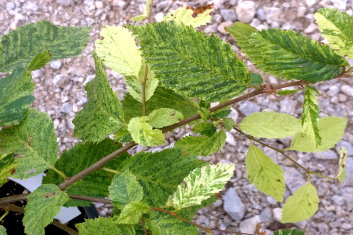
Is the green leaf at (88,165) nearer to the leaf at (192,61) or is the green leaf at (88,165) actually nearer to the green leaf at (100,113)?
the green leaf at (100,113)

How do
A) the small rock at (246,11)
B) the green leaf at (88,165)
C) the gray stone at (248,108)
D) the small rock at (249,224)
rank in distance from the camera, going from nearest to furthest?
the green leaf at (88,165)
the small rock at (249,224)
the gray stone at (248,108)
the small rock at (246,11)

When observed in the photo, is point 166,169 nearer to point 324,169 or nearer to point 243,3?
point 324,169

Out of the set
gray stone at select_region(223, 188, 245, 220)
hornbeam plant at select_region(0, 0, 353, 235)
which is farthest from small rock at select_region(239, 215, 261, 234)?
hornbeam plant at select_region(0, 0, 353, 235)

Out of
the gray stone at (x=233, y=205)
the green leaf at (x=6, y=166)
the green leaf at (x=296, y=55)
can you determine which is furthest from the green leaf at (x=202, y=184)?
the gray stone at (x=233, y=205)

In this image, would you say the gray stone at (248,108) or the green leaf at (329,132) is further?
the gray stone at (248,108)

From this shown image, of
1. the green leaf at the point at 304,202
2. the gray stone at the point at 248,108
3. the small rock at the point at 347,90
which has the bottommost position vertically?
the gray stone at the point at 248,108

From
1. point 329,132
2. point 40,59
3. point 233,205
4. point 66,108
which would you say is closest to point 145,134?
point 40,59
